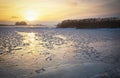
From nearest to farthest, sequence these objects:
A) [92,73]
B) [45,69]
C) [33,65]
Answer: [92,73]
[45,69]
[33,65]

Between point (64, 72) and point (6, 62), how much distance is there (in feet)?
11.8

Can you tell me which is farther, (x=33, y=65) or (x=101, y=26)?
(x=101, y=26)

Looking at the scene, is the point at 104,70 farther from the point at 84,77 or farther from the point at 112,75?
the point at 84,77

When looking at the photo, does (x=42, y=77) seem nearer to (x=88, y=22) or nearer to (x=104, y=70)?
(x=104, y=70)

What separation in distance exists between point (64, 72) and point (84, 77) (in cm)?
100

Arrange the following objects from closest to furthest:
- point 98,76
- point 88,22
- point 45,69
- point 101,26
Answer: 1. point 98,76
2. point 45,69
3. point 101,26
4. point 88,22

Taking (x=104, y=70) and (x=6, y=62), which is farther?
(x=6, y=62)

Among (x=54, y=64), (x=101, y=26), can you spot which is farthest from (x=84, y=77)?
(x=101, y=26)

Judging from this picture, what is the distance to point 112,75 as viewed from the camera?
599 centimetres

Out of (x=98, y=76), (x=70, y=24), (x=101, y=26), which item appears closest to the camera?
(x=98, y=76)

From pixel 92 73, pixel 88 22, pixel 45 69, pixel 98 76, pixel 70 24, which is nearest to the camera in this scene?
pixel 98 76

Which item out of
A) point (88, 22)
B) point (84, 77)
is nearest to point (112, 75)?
point (84, 77)

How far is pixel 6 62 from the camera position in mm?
8219

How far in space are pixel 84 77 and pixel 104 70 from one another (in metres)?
1.33
